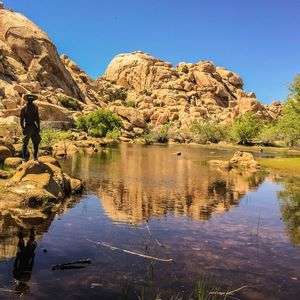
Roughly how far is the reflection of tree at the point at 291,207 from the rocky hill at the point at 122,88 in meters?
66.6

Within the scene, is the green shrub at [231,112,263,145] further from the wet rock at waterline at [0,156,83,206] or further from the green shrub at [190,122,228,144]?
the wet rock at waterline at [0,156,83,206]

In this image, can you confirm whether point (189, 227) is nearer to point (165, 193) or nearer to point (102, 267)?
point (102, 267)

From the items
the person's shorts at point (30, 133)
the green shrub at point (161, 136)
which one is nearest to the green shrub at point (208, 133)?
the green shrub at point (161, 136)

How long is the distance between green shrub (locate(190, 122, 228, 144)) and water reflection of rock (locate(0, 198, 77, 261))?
325 feet

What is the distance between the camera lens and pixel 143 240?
447 inches

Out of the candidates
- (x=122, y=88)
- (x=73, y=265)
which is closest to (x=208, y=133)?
(x=122, y=88)

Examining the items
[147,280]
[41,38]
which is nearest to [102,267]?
[147,280]

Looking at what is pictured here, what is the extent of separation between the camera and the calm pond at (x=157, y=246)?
7.80 meters

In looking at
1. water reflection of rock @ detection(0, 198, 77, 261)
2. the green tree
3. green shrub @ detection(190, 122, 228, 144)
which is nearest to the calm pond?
→ water reflection of rock @ detection(0, 198, 77, 261)

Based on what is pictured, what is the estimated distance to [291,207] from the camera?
1784cm

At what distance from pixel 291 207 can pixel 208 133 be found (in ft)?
318

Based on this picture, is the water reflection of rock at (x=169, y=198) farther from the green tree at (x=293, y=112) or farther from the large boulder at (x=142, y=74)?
the large boulder at (x=142, y=74)

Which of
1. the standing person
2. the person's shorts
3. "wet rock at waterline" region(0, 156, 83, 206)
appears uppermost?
the standing person

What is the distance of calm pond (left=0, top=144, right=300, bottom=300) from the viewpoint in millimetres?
7797
